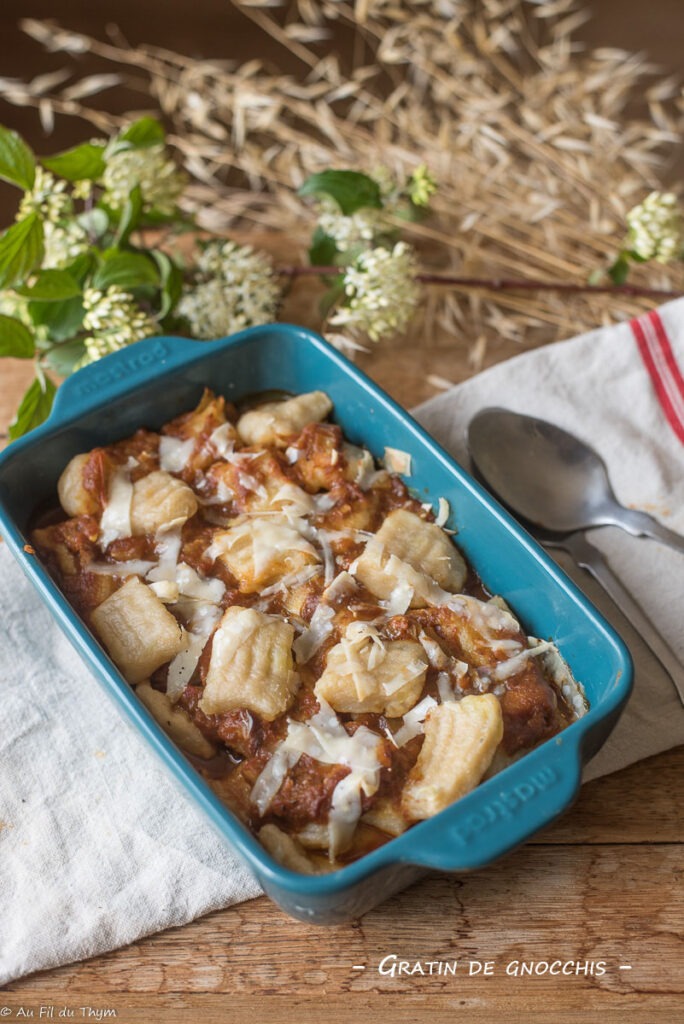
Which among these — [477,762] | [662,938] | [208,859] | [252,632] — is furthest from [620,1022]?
[252,632]

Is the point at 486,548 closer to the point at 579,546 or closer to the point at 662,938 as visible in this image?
the point at 579,546

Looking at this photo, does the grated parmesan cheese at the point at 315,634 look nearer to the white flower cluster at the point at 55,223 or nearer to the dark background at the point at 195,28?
the white flower cluster at the point at 55,223

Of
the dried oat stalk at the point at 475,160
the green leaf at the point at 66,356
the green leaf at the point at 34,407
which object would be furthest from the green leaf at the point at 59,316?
the dried oat stalk at the point at 475,160

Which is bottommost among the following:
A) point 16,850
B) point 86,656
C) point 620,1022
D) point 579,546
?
point 620,1022

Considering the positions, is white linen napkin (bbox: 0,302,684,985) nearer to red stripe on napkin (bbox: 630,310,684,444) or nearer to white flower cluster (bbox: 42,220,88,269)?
red stripe on napkin (bbox: 630,310,684,444)

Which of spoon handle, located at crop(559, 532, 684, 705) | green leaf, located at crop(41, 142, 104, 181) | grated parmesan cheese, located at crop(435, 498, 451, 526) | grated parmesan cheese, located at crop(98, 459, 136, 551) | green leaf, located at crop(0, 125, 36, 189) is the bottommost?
spoon handle, located at crop(559, 532, 684, 705)

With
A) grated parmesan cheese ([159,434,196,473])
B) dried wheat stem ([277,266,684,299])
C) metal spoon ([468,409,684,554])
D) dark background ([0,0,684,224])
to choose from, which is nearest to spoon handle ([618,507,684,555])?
metal spoon ([468,409,684,554])
